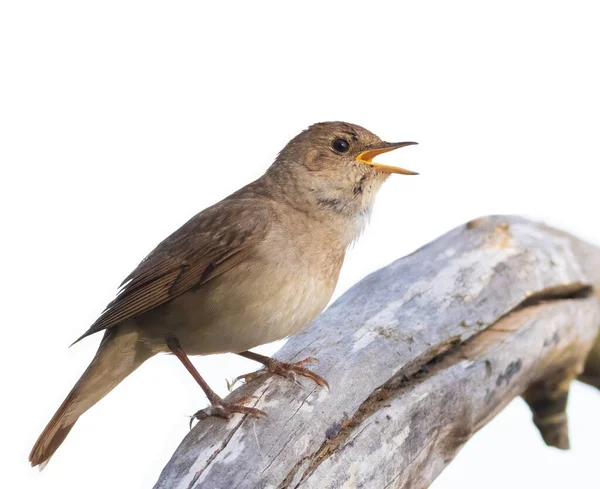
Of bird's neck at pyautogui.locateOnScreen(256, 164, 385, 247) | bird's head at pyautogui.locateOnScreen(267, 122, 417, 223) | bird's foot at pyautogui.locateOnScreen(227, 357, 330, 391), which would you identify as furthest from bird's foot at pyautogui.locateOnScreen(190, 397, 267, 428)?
bird's head at pyautogui.locateOnScreen(267, 122, 417, 223)

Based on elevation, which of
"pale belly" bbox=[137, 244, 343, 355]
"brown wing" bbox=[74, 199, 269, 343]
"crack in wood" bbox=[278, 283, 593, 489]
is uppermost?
"brown wing" bbox=[74, 199, 269, 343]

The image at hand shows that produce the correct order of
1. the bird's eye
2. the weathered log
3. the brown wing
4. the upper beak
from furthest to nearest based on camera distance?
1. the bird's eye
2. the upper beak
3. the brown wing
4. the weathered log

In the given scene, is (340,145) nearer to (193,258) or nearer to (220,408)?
(193,258)

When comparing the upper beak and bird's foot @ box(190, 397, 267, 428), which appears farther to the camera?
the upper beak

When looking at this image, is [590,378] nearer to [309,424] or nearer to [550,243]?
[550,243]

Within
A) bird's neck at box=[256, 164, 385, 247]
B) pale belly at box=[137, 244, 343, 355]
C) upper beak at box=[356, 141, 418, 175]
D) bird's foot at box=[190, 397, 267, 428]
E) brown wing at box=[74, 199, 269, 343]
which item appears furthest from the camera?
upper beak at box=[356, 141, 418, 175]

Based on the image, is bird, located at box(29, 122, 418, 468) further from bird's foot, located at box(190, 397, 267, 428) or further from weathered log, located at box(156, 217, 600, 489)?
weathered log, located at box(156, 217, 600, 489)
